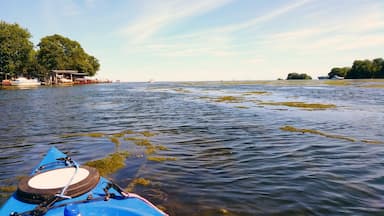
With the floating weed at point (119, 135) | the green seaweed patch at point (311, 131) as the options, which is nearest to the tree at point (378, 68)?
the green seaweed patch at point (311, 131)

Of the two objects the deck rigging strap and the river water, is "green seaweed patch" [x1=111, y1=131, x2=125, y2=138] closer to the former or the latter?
the river water

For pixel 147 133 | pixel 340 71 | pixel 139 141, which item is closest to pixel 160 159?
pixel 139 141

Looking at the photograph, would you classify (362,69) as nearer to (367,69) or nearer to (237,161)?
(367,69)

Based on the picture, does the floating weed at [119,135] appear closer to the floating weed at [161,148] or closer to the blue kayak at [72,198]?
the floating weed at [161,148]

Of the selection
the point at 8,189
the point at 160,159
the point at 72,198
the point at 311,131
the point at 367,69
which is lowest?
the point at 8,189

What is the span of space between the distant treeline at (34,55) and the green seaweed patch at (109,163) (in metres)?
93.6

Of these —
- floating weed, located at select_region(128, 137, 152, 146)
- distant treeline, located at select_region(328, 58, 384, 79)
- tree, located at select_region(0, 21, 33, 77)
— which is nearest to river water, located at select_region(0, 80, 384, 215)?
floating weed, located at select_region(128, 137, 152, 146)

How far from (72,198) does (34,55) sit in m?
120

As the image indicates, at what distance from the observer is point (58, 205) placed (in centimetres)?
369

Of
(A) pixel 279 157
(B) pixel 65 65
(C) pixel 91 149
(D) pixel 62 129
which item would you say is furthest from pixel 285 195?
(B) pixel 65 65

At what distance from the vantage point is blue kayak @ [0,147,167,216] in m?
3.60

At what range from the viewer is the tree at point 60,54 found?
106438 millimetres

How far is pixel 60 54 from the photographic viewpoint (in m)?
111

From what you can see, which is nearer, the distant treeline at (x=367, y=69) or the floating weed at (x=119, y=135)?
the floating weed at (x=119, y=135)
